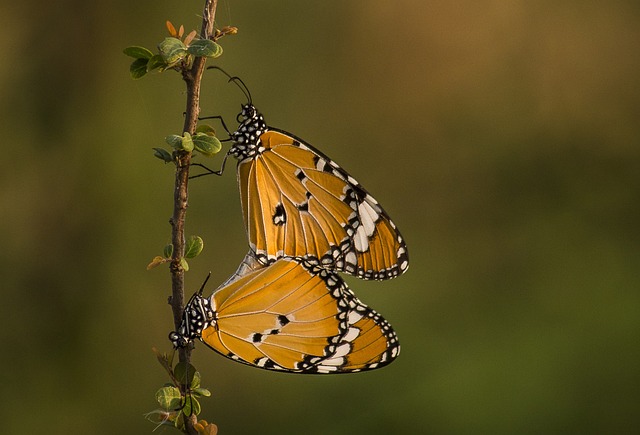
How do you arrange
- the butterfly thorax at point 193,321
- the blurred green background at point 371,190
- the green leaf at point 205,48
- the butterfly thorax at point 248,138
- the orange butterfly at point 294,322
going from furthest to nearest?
the blurred green background at point 371,190, the butterfly thorax at point 248,138, the orange butterfly at point 294,322, the butterfly thorax at point 193,321, the green leaf at point 205,48

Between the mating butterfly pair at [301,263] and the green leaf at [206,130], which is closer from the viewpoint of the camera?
the green leaf at [206,130]

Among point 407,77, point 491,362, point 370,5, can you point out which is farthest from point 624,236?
point 370,5

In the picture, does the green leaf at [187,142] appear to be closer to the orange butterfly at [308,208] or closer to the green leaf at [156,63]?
the green leaf at [156,63]

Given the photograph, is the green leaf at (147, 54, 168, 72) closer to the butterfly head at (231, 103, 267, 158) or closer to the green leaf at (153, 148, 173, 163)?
the green leaf at (153, 148, 173, 163)

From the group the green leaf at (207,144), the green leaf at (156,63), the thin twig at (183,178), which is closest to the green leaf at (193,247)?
the thin twig at (183,178)

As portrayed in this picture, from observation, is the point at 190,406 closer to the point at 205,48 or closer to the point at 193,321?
the point at 193,321

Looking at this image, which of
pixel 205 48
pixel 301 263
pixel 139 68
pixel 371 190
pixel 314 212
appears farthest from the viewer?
pixel 371 190

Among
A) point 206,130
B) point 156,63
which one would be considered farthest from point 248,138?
point 156,63
